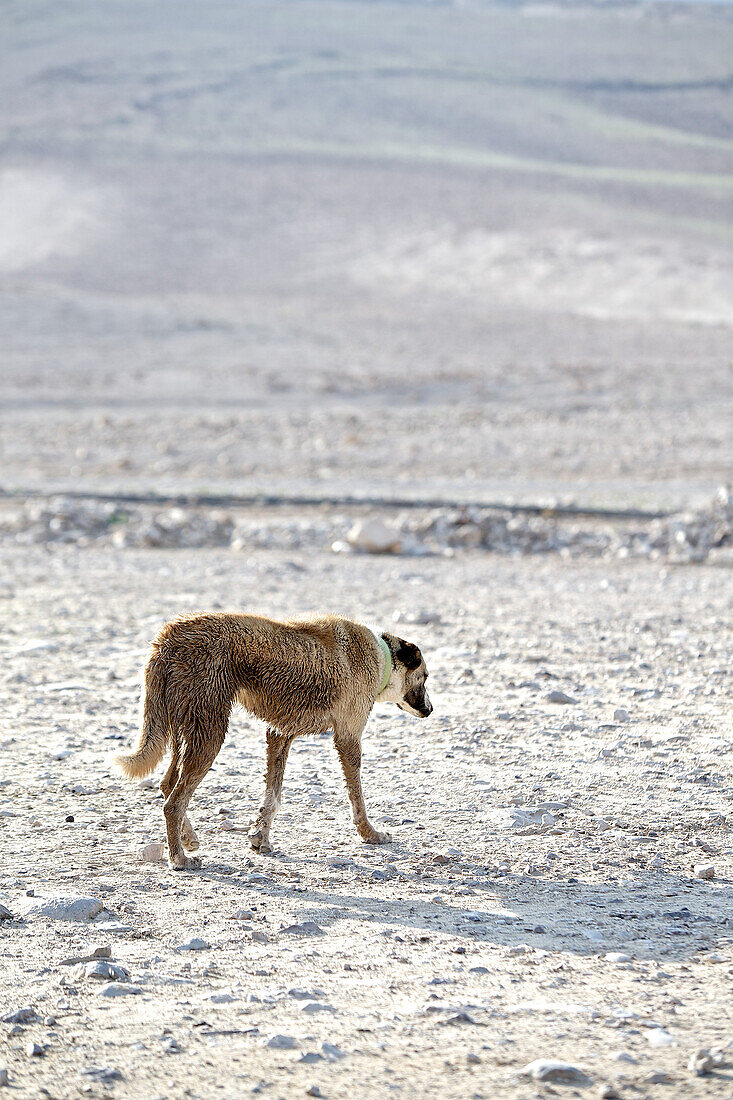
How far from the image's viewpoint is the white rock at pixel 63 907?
4.65 meters

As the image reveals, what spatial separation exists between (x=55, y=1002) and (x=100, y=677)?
431cm

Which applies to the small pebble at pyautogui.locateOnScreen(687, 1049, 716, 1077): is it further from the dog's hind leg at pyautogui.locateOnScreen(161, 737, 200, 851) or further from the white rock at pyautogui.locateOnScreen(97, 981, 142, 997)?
the dog's hind leg at pyautogui.locateOnScreen(161, 737, 200, 851)

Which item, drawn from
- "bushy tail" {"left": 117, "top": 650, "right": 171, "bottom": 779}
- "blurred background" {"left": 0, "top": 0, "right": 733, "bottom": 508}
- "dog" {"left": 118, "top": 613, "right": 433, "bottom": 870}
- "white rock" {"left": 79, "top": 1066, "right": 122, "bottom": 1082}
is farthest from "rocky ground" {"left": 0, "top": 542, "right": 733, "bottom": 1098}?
"blurred background" {"left": 0, "top": 0, "right": 733, "bottom": 508}

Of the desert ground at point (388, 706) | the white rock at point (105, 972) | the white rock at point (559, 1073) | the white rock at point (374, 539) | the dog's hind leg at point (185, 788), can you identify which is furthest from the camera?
the white rock at point (374, 539)

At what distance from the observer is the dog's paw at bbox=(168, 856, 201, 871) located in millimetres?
5156

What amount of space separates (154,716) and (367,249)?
2053 inches

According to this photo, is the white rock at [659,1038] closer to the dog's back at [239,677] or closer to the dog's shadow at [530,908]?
the dog's shadow at [530,908]

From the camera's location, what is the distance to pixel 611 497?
725 inches

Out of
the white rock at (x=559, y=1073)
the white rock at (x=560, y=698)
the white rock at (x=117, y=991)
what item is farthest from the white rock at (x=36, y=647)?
the white rock at (x=559, y=1073)

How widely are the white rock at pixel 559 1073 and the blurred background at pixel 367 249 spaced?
14480 mm

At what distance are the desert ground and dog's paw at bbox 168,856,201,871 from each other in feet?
0.20

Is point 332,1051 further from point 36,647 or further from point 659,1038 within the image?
point 36,647

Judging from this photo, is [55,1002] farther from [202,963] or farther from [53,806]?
[53,806]

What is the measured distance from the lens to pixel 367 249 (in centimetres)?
5534
